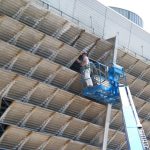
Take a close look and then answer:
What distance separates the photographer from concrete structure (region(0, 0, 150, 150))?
25297 millimetres

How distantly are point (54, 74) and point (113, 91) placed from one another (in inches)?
142

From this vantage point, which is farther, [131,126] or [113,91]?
[113,91]

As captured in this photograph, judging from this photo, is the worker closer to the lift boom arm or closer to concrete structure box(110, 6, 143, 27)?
the lift boom arm

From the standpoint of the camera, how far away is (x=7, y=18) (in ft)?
79.8

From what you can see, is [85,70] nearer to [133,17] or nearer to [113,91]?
[113,91]

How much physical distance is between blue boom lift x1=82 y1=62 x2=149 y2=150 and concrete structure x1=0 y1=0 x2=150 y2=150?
1.01m

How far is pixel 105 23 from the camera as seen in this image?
3250 centimetres

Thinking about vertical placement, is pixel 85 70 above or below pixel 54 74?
above

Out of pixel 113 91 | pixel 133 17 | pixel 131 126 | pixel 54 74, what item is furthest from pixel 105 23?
pixel 133 17

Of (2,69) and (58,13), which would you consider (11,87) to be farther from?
(58,13)

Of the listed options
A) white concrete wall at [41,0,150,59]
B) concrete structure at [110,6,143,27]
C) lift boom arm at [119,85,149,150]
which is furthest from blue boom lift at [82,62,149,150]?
concrete structure at [110,6,143,27]

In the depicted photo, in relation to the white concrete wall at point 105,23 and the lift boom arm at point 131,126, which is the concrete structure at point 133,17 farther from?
the lift boom arm at point 131,126

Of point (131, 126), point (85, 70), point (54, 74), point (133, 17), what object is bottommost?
point (131, 126)

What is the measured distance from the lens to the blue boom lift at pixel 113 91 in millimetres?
24128
